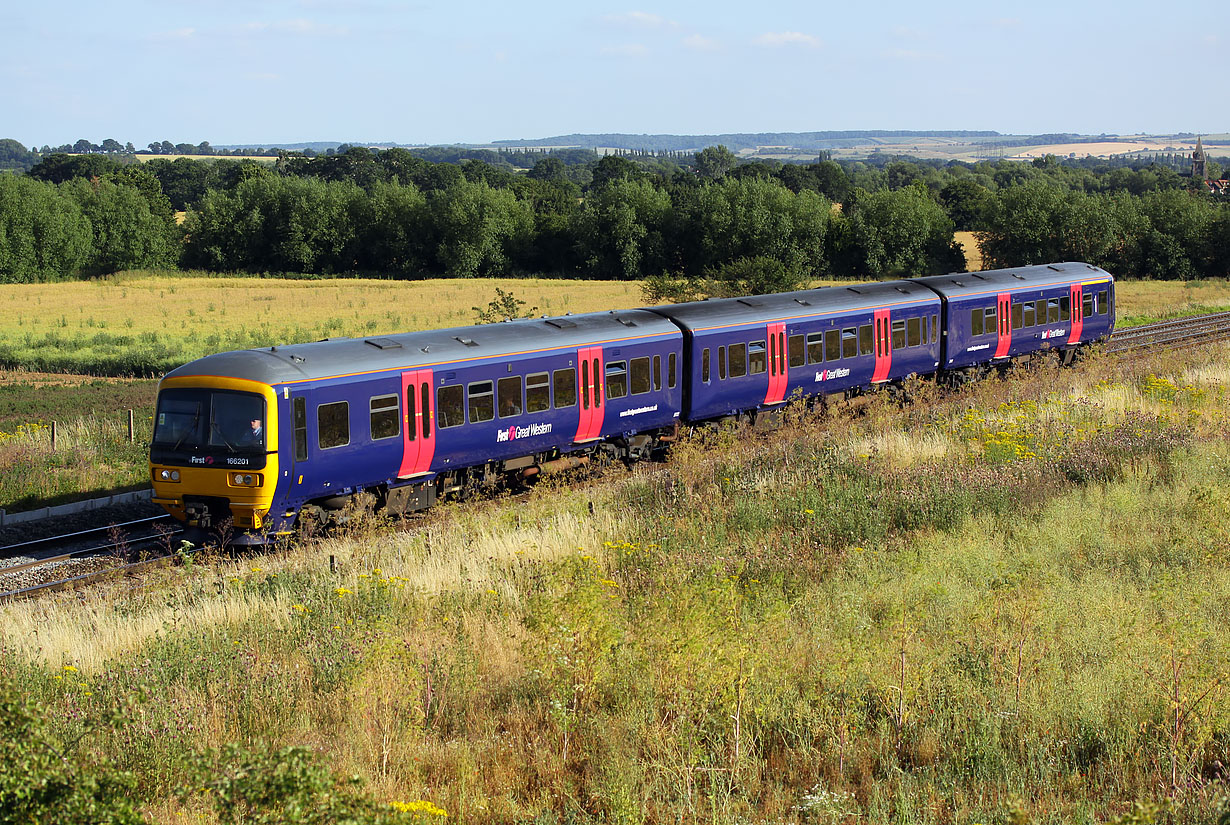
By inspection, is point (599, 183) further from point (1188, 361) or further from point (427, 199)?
point (1188, 361)

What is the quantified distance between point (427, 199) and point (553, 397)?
284 ft

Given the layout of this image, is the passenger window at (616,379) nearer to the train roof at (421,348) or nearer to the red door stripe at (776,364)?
the train roof at (421,348)

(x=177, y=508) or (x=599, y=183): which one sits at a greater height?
(x=599, y=183)

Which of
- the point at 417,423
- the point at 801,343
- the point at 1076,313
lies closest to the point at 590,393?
the point at 417,423

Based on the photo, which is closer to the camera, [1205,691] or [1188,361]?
[1205,691]

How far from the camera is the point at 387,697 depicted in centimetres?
827

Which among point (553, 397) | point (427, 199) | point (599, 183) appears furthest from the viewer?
point (599, 183)

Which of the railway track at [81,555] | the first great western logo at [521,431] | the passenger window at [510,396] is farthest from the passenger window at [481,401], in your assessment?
the railway track at [81,555]

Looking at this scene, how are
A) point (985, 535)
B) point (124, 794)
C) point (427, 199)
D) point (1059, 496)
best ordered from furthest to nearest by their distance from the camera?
1. point (427, 199)
2. point (1059, 496)
3. point (985, 535)
4. point (124, 794)

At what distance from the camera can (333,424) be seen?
15.7 metres

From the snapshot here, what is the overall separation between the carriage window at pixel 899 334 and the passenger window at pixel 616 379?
8.78 metres

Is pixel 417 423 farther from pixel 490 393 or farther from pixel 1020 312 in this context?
pixel 1020 312

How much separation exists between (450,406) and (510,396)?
1.28 meters

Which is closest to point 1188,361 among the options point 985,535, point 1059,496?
point 1059,496
